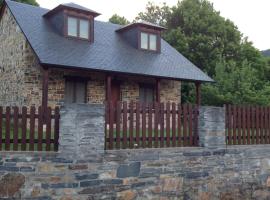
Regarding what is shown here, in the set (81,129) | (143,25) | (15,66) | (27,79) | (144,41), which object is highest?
(143,25)

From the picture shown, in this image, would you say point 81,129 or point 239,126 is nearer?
point 81,129

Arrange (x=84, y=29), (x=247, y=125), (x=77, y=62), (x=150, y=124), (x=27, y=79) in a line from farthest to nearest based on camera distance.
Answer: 1. (x=84, y=29)
2. (x=27, y=79)
3. (x=77, y=62)
4. (x=247, y=125)
5. (x=150, y=124)

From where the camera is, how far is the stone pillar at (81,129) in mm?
6152

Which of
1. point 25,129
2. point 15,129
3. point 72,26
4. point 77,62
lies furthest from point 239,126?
point 72,26

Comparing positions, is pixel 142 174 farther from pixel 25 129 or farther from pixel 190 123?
pixel 25 129

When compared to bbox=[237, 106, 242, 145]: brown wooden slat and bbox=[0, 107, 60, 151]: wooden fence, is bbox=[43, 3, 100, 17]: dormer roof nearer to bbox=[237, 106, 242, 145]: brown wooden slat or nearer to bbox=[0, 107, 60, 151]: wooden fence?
bbox=[237, 106, 242, 145]: brown wooden slat

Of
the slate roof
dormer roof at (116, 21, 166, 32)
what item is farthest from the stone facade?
dormer roof at (116, 21, 166, 32)

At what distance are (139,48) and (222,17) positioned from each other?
14.0 metres

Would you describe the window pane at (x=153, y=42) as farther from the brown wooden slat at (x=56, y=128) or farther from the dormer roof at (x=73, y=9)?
the brown wooden slat at (x=56, y=128)

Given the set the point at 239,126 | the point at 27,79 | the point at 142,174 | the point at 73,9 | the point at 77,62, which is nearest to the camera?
the point at 142,174

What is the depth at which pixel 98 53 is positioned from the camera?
49.2ft

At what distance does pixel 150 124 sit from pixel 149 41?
37.8 feet

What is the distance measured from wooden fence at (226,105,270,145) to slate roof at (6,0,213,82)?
674 cm

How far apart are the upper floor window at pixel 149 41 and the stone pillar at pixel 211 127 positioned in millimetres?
10473
